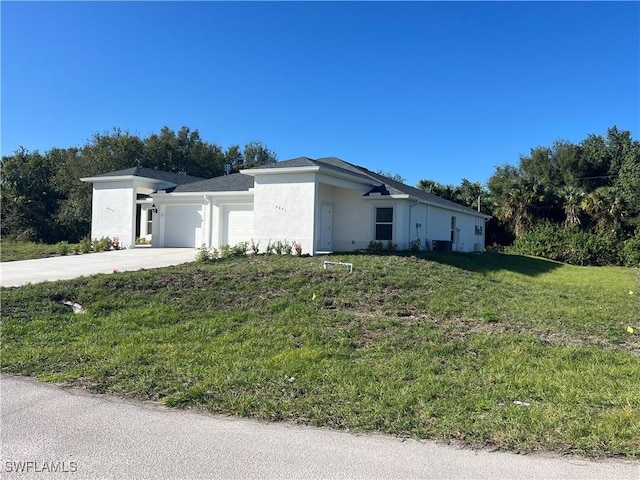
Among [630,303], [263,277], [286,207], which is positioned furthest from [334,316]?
[286,207]

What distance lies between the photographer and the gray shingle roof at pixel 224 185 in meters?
21.6

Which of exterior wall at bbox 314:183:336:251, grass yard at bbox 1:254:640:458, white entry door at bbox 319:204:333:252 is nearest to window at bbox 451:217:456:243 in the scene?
exterior wall at bbox 314:183:336:251

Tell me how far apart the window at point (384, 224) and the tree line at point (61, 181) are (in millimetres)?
20257

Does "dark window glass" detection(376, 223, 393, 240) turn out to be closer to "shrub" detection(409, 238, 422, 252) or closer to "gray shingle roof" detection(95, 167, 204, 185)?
"shrub" detection(409, 238, 422, 252)

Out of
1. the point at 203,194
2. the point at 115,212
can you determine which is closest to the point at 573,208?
the point at 203,194

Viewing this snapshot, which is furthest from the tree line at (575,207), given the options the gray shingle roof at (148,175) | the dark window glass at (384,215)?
the gray shingle roof at (148,175)

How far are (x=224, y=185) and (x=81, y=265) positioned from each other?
25.7ft

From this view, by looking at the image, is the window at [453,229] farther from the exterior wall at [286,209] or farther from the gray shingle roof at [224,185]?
the exterior wall at [286,209]

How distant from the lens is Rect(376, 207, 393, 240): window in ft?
65.4

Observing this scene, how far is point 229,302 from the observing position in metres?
9.53

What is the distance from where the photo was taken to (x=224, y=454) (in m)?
3.79

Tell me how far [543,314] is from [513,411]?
509cm

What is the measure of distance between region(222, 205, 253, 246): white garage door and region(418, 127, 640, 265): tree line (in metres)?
17.8

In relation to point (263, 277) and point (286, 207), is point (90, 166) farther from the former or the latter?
point (263, 277)
